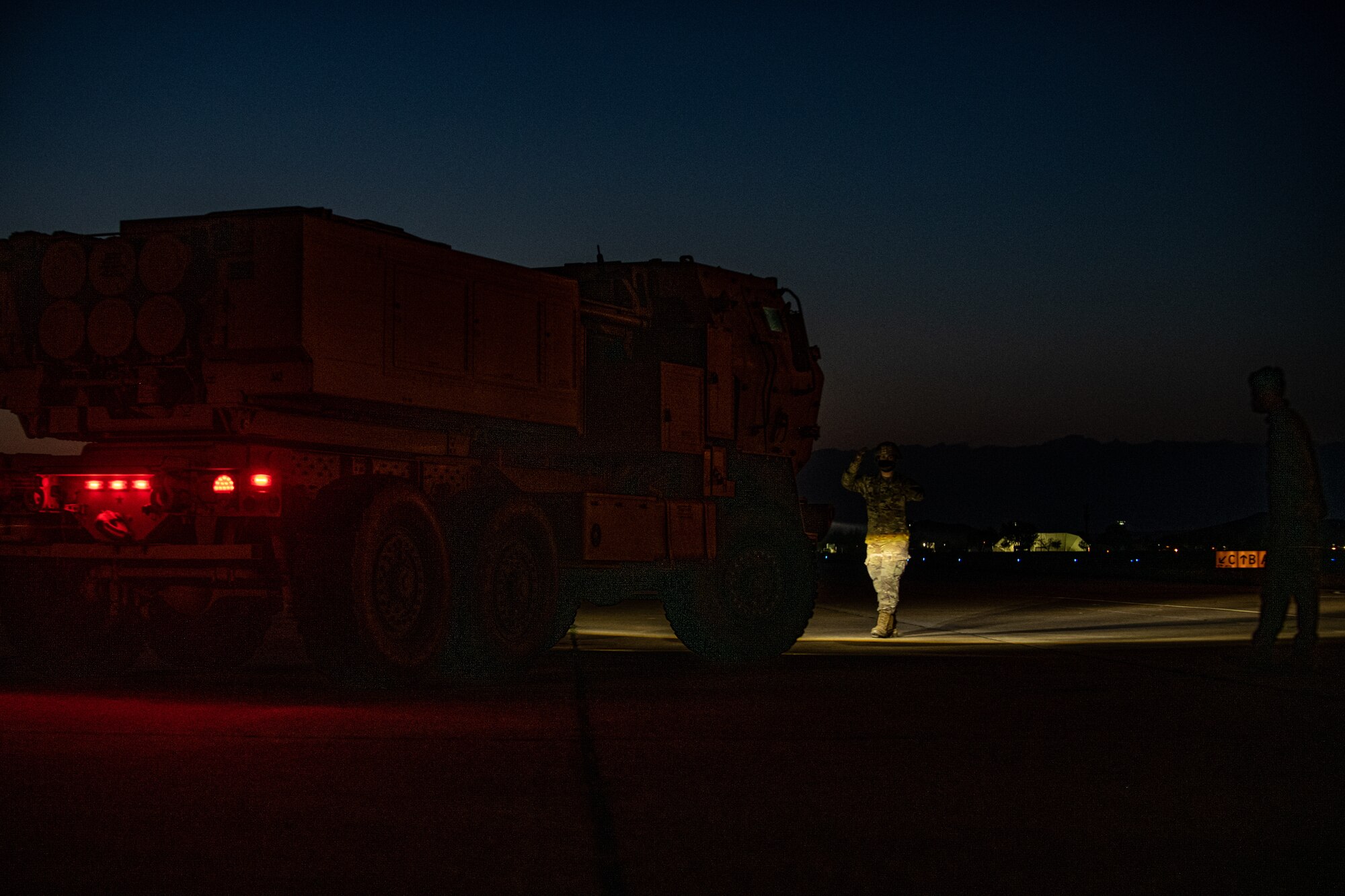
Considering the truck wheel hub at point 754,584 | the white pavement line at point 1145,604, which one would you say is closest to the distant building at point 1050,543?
the white pavement line at point 1145,604

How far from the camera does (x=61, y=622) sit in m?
12.6

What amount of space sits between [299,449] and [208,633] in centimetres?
251

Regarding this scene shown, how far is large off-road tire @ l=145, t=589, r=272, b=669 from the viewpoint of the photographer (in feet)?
44.0

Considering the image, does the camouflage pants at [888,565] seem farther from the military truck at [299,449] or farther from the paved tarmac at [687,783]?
the paved tarmac at [687,783]

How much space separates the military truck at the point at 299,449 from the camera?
37.1 ft

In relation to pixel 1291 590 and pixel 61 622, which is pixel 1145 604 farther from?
pixel 61 622

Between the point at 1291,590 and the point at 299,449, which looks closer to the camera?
the point at 299,449

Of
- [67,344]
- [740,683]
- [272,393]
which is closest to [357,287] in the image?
[272,393]

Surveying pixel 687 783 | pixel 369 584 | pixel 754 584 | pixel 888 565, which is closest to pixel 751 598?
pixel 754 584

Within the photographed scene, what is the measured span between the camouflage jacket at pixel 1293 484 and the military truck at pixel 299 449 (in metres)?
5.23

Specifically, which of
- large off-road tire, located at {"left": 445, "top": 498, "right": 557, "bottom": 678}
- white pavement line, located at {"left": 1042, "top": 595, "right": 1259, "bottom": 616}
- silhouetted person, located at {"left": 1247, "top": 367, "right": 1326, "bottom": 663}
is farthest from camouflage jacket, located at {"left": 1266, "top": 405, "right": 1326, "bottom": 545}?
white pavement line, located at {"left": 1042, "top": 595, "right": 1259, "bottom": 616}

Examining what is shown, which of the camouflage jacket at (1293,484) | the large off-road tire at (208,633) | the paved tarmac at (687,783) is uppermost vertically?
the camouflage jacket at (1293,484)

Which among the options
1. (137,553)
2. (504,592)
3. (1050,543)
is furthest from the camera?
(1050,543)

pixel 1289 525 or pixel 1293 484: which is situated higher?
pixel 1293 484
